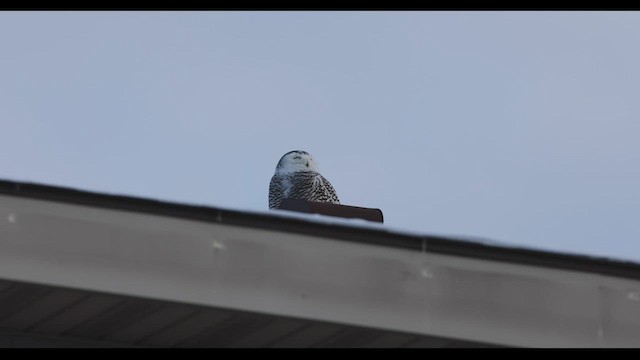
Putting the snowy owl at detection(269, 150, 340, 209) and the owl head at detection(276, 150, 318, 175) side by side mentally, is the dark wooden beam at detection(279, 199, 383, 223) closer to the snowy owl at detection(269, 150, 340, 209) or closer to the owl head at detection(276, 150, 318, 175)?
the snowy owl at detection(269, 150, 340, 209)

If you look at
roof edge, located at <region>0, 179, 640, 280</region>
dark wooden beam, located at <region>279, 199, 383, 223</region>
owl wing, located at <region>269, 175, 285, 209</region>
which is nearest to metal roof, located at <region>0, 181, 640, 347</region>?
roof edge, located at <region>0, 179, 640, 280</region>

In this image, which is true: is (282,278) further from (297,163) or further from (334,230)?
(297,163)

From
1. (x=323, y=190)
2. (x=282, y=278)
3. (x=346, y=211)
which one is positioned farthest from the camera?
(x=323, y=190)

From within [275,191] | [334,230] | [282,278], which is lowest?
[282,278]

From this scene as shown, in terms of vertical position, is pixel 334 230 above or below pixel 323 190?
below

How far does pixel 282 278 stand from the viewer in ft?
14.2

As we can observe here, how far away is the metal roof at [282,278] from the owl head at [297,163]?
26.1 ft

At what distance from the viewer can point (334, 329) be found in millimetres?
4543

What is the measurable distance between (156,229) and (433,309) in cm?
94

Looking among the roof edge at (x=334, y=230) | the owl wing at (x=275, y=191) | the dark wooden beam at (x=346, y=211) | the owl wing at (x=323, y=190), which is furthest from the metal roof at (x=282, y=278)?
the owl wing at (x=275, y=191)

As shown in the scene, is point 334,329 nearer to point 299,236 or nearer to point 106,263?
point 299,236

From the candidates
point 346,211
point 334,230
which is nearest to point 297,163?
point 346,211

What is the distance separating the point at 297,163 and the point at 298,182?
10.4 inches
